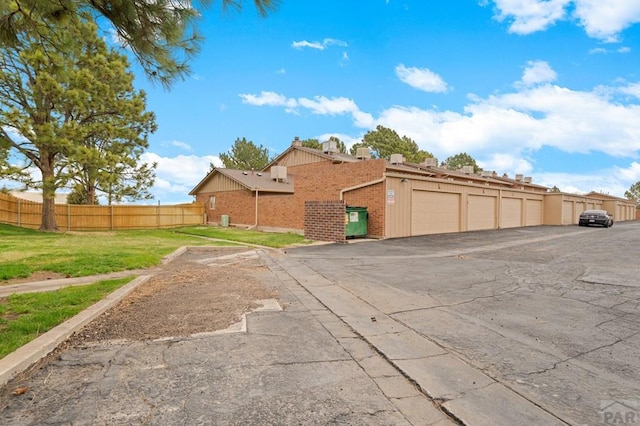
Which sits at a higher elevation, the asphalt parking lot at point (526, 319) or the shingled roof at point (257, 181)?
the shingled roof at point (257, 181)

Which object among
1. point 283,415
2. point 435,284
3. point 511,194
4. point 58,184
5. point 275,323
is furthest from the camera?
point 511,194

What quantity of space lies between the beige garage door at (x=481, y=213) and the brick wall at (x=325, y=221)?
972 centimetres

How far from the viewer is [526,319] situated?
15.4 ft

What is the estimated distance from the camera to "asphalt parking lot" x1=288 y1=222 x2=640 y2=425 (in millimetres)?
2764

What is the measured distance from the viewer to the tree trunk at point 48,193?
1799 centimetres

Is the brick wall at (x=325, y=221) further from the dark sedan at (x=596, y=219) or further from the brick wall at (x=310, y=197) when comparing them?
the dark sedan at (x=596, y=219)

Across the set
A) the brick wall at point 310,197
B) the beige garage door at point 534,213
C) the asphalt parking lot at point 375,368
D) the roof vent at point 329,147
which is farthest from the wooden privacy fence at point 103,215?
the beige garage door at point 534,213

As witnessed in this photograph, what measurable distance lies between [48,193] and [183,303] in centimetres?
1790

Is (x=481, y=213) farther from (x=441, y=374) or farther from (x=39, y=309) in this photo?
(x=39, y=309)

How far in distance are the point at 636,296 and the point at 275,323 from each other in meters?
6.20

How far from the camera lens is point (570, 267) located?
884 centimetres

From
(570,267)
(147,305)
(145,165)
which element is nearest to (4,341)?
(147,305)

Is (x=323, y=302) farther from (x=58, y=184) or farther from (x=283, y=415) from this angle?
(x=58, y=184)

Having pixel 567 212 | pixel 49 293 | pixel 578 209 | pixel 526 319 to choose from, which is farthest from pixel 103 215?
pixel 578 209
